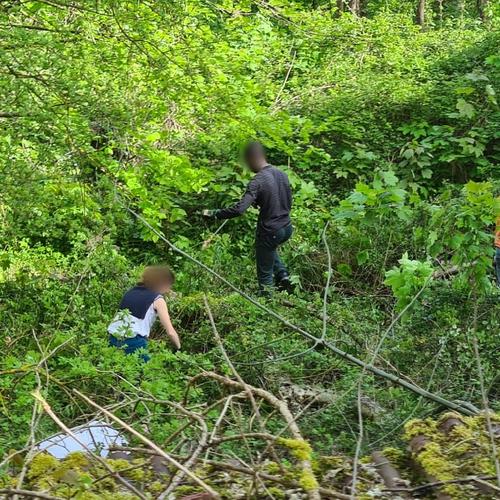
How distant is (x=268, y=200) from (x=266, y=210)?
11 centimetres

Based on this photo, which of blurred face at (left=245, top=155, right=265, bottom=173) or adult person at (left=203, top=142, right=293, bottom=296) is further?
blurred face at (left=245, top=155, right=265, bottom=173)

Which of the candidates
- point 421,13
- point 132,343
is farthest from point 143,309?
point 421,13

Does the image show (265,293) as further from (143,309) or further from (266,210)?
(143,309)

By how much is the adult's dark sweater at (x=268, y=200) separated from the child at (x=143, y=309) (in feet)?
7.51

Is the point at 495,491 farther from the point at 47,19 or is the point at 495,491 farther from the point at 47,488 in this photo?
the point at 47,19

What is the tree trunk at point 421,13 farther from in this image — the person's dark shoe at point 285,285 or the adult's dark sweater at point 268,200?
the person's dark shoe at point 285,285

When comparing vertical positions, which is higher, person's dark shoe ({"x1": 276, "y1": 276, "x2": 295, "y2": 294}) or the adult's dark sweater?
the adult's dark sweater

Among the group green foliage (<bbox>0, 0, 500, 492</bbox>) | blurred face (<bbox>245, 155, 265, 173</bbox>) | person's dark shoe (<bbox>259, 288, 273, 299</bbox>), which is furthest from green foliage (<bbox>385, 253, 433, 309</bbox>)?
blurred face (<bbox>245, 155, 265, 173</bbox>)

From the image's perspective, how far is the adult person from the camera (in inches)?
326

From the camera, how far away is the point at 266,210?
8344 millimetres

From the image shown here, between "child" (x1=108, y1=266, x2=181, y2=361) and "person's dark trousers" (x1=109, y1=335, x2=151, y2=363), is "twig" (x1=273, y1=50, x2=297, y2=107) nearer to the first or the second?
"child" (x1=108, y1=266, x2=181, y2=361)

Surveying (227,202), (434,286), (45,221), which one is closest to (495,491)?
(434,286)

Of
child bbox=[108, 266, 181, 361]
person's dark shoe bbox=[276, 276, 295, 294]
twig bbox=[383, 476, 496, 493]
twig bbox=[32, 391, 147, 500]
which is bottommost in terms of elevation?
person's dark shoe bbox=[276, 276, 295, 294]

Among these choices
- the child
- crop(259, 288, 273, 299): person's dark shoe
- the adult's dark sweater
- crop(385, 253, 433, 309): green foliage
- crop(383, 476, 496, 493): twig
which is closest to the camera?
crop(383, 476, 496, 493): twig
